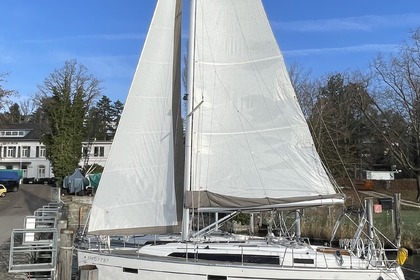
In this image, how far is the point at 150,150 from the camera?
13125 mm

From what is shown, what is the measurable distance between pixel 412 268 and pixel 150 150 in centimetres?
1300

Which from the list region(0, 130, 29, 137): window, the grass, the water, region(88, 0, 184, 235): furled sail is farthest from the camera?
region(0, 130, 29, 137): window

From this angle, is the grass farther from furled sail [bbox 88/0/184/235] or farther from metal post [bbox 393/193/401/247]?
furled sail [bbox 88/0/184/235]

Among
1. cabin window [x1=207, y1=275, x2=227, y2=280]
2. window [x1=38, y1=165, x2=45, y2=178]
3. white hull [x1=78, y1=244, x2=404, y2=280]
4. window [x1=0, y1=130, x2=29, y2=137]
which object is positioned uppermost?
window [x1=0, y1=130, x2=29, y2=137]

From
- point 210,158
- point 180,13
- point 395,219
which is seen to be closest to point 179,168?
point 210,158

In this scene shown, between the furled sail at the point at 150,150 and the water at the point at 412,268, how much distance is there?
32.7 feet

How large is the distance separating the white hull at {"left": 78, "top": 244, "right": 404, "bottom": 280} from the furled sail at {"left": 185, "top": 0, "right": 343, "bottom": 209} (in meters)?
1.74

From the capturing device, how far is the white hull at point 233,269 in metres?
10.9

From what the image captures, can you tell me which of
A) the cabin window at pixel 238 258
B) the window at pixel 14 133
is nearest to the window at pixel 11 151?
the window at pixel 14 133

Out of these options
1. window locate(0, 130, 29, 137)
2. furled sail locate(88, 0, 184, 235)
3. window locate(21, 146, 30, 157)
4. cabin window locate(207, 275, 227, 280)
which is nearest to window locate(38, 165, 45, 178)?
window locate(21, 146, 30, 157)

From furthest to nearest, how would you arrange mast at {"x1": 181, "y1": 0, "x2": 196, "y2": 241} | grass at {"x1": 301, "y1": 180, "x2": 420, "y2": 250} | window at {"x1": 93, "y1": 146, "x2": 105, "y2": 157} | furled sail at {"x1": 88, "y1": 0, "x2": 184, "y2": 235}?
1. window at {"x1": 93, "y1": 146, "x2": 105, "y2": 157}
2. grass at {"x1": 301, "y1": 180, "x2": 420, "y2": 250}
3. furled sail at {"x1": 88, "y1": 0, "x2": 184, "y2": 235}
4. mast at {"x1": 181, "y1": 0, "x2": 196, "y2": 241}

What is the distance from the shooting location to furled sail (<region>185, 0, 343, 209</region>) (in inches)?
502

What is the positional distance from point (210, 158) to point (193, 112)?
142cm

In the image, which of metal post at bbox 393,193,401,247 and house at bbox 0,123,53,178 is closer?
metal post at bbox 393,193,401,247
